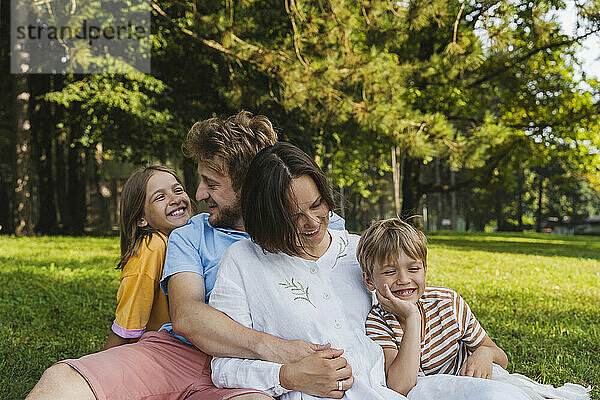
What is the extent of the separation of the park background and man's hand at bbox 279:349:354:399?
68 cm

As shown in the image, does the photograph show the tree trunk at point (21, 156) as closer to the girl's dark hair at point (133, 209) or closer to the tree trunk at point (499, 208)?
the girl's dark hair at point (133, 209)

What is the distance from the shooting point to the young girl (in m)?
2.86

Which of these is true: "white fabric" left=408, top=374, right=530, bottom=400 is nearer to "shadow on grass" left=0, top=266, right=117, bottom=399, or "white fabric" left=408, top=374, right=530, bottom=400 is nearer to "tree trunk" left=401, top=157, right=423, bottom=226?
"shadow on grass" left=0, top=266, right=117, bottom=399

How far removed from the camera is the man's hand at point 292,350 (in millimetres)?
2123

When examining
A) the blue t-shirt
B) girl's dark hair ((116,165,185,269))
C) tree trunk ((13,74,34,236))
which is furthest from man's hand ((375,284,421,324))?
tree trunk ((13,74,34,236))

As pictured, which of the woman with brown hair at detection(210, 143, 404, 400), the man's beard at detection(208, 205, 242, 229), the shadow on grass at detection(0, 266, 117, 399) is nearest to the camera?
the woman with brown hair at detection(210, 143, 404, 400)

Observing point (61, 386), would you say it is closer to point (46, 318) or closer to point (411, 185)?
point (46, 318)

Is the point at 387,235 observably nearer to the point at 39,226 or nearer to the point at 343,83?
the point at 343,83

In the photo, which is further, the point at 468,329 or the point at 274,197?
the point at 468,329

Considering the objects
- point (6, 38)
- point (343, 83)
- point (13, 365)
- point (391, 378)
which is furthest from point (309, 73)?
point (6, 38)

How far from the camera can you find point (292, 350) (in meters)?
2.13

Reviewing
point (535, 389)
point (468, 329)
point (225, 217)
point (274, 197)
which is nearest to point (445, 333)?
point (468, 329)

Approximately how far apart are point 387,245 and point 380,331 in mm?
343

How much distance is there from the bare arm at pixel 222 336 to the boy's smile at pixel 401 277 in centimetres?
42
